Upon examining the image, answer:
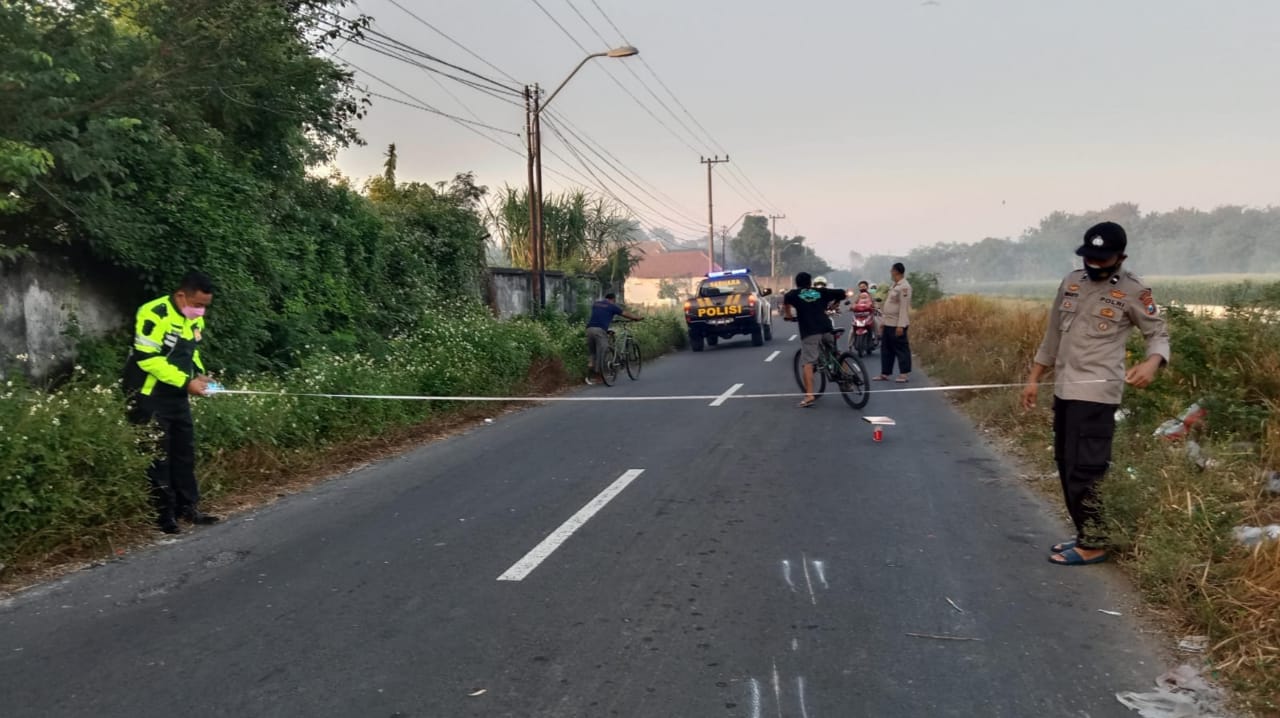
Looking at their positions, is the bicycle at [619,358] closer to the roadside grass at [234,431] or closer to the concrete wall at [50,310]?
the roadside grass at [234,431]

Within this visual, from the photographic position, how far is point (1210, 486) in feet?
16.1

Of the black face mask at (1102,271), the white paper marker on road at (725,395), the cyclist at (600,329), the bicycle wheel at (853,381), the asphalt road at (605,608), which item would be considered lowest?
the asphalt road at (605,608)

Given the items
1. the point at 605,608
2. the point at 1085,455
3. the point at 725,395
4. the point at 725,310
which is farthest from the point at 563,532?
the point at 725,310

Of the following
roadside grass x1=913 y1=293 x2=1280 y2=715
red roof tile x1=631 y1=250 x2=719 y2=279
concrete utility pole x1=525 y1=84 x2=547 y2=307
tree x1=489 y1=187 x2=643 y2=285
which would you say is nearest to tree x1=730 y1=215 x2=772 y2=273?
red roof tile x1=631 y1=250 x2=719 y2=279

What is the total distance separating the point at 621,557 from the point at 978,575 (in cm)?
209

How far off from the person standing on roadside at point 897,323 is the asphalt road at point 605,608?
5.93 meters

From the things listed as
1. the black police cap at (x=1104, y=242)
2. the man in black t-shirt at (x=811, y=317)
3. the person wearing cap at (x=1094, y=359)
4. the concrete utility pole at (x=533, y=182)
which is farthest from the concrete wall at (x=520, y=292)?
the black police cap at (x=1104, y=242)

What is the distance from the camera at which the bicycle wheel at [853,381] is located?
36.6 feet

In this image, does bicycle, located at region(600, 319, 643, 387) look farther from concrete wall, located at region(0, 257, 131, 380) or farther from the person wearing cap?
the person wearing cap

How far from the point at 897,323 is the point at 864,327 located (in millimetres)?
4149

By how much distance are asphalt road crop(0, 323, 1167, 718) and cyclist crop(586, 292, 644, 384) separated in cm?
753

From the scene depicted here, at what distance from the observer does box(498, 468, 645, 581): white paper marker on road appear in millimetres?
5012

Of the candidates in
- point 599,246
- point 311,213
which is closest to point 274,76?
point 311,213

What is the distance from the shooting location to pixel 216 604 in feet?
15.1
